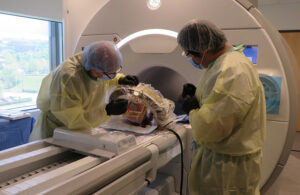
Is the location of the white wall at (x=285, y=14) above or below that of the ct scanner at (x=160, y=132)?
above

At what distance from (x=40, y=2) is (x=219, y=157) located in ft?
10.9

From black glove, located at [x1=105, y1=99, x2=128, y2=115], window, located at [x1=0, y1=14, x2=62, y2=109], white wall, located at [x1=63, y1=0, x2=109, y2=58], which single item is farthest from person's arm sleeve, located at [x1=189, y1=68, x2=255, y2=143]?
window, located at [x1=0, y1=14, x2=62, y2=109]

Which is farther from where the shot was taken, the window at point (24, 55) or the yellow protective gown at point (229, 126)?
the window at point (24, 55)

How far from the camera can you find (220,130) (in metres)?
1.00

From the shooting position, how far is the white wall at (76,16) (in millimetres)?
2002

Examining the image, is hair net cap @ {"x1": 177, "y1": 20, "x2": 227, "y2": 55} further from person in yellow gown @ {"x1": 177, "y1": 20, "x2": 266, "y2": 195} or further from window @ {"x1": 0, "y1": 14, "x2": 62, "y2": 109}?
window @ {"x1": 0, "y1": 14, "x2": 62, "y2": 109}

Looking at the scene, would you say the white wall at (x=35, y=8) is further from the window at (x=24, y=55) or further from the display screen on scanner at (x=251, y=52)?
the display screen on scanner at (x=251, y=52)

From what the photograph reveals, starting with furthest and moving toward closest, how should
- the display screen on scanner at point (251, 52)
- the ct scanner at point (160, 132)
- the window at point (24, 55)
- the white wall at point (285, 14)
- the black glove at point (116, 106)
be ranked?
1. the white wall at point (285, 14)
2. the window at point (24, 55)
3. the display screen on scanner at point (251, 52)
4. the black glove at point (116, 106)
5. the ct scanner at point (160, 132)

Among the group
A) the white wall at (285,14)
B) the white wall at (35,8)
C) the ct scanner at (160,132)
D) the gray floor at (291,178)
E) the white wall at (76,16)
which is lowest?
the gray floor at (291,178)

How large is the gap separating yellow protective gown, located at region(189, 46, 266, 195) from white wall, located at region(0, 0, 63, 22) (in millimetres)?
2876

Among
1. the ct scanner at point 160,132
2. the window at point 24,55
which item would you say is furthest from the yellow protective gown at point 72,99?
the window at point 24,55

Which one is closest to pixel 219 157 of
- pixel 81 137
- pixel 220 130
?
pixel 220 130

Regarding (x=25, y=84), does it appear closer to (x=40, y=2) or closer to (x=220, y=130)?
(x=40, y=2)

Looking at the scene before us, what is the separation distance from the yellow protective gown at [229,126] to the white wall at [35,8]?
9.43ft
